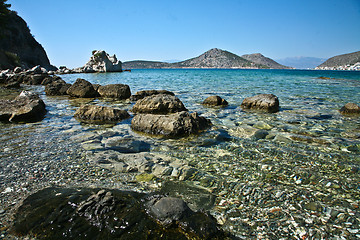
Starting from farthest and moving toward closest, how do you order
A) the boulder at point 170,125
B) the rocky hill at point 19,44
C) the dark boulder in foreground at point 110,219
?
the rocky hill at point 19,44 → the boulder at point 170,125 → the dark boulder in foreground at point 110,219

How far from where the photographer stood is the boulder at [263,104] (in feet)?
30.6

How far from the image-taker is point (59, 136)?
572 centimetres

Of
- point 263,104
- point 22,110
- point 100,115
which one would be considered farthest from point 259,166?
point 22,110

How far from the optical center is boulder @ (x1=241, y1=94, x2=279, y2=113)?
9336 mm

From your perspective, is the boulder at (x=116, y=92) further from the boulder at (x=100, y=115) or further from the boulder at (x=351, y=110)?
the boulder at (x=351, y=110)

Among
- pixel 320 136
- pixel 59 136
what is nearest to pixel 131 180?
pixel 59 136

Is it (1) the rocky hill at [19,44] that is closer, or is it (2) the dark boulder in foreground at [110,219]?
(2) the dark boulder in foreground at [110,219]

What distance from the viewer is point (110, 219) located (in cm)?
226

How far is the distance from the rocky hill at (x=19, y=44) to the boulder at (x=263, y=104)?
5452cm

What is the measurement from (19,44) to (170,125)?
7291 cm

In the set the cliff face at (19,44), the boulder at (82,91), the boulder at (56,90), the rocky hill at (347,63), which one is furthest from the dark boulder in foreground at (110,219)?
the rocky hill at (347,63)

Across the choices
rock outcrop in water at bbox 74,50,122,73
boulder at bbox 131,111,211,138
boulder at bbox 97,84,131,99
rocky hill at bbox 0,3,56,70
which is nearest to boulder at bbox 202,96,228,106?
boulder at bbox 131,111,211,138

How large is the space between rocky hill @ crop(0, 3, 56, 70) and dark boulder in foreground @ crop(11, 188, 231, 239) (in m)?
56.9

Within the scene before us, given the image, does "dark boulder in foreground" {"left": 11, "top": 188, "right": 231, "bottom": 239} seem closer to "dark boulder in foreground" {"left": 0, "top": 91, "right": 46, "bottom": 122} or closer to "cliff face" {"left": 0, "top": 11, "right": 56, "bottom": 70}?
"dark boulder in foreground" {"left": 0, "top": 91, "right": 46, "bottom": 122}
